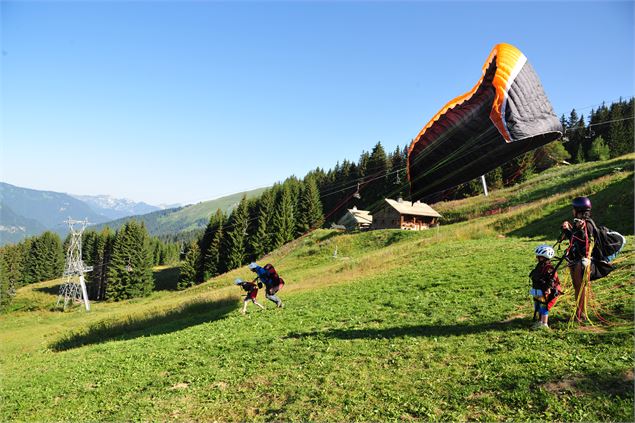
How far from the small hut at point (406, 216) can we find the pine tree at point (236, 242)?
35.4 metres

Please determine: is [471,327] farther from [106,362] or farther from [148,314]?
[148,314]

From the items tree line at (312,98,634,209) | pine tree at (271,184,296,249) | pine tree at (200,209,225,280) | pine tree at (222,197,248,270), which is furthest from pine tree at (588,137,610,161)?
pine tree at (200,209,225,280)

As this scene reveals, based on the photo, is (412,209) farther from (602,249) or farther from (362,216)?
(602,249)

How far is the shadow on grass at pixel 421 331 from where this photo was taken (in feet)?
34.8

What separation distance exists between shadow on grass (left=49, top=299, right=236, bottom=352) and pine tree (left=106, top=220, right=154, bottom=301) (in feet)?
210

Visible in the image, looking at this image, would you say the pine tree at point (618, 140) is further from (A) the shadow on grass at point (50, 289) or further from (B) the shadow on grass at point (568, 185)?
(A) the shadow on grass at point (50, 289)

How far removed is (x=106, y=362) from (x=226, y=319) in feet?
18.7

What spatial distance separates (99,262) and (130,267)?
67.3ft

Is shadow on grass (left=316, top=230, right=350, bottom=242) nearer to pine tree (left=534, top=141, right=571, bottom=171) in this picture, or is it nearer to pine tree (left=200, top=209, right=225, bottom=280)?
pine tree (left=200, top=209, right=225, bottom=280)

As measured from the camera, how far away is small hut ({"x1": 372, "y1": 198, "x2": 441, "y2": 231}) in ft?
205

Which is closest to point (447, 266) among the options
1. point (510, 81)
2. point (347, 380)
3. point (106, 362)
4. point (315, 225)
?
point (510, 81)

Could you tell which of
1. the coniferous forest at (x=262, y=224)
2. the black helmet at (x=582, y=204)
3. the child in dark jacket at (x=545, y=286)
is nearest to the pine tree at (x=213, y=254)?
the coniferous forest at (x=262, y=224)

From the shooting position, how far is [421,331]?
37.8ft

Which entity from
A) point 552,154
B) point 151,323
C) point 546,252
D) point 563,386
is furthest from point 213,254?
point 563,386
